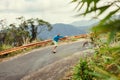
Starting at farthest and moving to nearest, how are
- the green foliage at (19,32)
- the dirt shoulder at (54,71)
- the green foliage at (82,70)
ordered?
1. the green foliage at (19,32)
2. the dirt shoulder at (54,71)
3. the green foliage at (82,70)

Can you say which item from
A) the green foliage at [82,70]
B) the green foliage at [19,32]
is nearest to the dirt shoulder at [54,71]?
the green foliage at [82,70]

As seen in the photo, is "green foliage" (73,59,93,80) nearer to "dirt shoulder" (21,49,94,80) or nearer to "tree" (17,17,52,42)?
"dirt shoulder" (21,49,94,80)

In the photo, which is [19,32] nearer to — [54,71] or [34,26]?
[34,26]

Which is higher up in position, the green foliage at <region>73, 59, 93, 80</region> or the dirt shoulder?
the green foliage at <region>73, 59, 93, 80</region>

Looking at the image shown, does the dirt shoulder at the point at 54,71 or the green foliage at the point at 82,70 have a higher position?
the green foliage at the point at 82,70

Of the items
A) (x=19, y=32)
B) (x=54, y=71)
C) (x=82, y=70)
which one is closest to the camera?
(x=82, y=70)

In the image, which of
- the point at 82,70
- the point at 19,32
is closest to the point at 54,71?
the point at 82,70

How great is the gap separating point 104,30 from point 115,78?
200mm

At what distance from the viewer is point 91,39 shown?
1021 cm

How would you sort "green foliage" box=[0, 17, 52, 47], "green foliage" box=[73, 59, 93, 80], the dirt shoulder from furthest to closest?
1. "green foliage" box=[0, 17, 52, 47]
2. the dirt shoulder
3. "green foliage" box=[73, 59, 93, 80]

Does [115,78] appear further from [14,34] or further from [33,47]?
[14,34]

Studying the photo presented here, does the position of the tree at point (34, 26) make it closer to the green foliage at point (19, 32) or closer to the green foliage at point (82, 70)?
the green foliage at point (19, 32)

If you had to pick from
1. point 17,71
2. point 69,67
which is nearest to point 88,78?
point 69,67

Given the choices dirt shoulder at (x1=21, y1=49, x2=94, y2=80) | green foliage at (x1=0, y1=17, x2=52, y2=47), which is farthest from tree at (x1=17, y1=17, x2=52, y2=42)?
dirt shoulder at (x1=21, y1=49, x2=94, y2=80)
